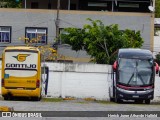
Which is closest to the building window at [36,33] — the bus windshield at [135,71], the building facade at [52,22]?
the building facade at [52,22]

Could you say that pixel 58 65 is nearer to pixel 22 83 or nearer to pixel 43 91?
pixel 43 91

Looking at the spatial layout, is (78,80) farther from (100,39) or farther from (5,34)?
(5,34)

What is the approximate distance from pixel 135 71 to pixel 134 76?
0.32m

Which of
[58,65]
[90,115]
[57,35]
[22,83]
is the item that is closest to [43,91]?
[58,65]

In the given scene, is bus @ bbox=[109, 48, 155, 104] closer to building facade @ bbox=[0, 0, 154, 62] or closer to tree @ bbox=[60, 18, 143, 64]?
tree @ bbox=[60, 18, 143, 64]

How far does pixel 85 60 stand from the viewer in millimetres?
52469

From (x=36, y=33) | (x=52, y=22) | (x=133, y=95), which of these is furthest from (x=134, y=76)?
(x=36, y=33)

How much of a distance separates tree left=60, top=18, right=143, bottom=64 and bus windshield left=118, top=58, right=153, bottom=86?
908 cm

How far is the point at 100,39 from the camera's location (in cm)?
4659

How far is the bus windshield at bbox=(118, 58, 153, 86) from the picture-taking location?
35.2 m

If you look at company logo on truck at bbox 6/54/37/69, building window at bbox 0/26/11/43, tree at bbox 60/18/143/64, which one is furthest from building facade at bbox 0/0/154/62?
company logo on truck at bbox 6/54/37/69

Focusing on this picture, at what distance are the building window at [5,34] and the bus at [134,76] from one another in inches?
750

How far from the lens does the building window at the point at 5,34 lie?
171ft

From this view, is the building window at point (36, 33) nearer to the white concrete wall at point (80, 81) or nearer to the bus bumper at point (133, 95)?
the white concrete wall at point (80, 81)
